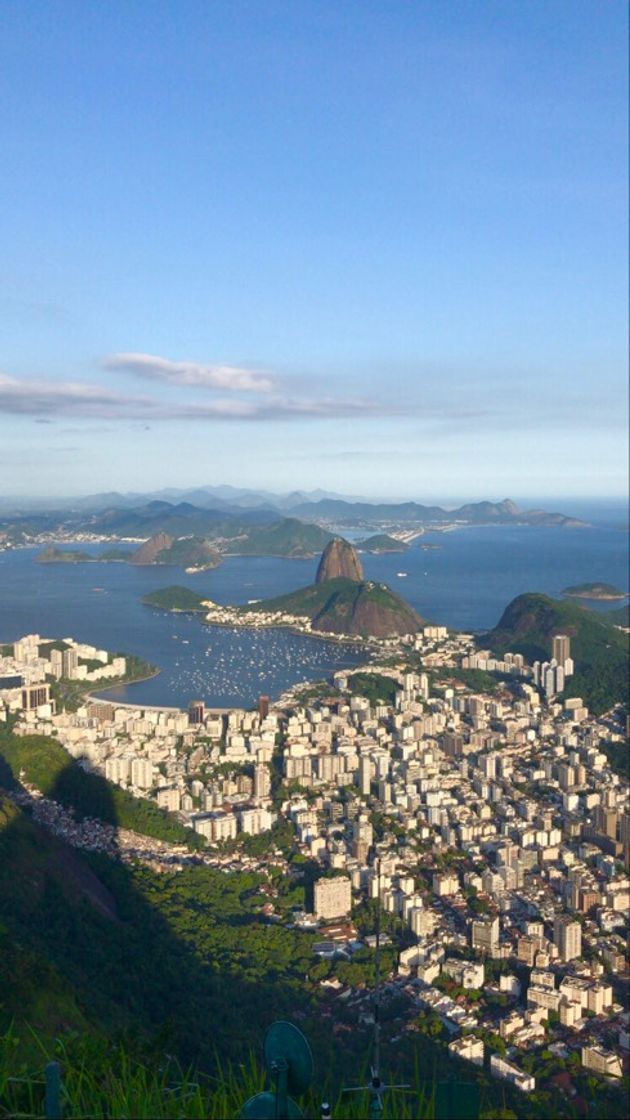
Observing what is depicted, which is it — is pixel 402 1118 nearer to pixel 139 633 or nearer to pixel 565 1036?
pixel 565 1036

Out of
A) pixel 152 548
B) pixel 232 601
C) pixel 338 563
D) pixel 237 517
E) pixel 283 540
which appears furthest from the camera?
pixel 237 517

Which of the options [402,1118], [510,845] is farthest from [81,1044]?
[510,845]

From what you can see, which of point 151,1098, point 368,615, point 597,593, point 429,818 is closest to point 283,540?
point 368,615

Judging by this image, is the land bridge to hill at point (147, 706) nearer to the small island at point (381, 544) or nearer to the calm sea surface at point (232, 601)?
the calm sea surface at point (232, 601)

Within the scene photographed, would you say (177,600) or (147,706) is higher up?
(177,600)

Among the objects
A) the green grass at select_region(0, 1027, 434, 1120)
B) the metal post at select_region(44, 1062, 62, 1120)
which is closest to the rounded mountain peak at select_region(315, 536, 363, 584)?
the green grass at select_region(0, 1027, 434, 1120)

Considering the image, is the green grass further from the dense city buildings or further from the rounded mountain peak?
the rounded mountain peak

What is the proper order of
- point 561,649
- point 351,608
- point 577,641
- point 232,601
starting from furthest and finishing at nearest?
point 232,601 → point 351,608 → point 577,641 → point 561,649

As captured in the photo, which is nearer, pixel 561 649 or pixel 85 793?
pixel 85 793

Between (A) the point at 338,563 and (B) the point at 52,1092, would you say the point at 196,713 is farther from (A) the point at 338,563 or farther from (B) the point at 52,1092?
(A) the point at 338,563
